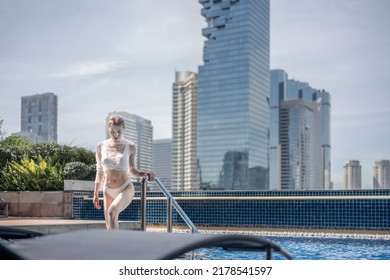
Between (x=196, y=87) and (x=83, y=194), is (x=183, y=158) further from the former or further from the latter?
(x=83, y=194)

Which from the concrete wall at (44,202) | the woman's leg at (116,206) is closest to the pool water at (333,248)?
the woman's leg at (116,206)

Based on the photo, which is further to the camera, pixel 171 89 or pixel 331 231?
pixel 171 89

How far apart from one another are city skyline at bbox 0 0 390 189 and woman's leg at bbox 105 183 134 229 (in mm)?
3314

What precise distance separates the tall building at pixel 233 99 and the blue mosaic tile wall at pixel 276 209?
99184 millimetres

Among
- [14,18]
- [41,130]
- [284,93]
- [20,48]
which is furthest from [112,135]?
[284,93]

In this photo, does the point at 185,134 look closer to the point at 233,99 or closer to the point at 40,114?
the point at 233,99

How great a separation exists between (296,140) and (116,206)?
14739 cm

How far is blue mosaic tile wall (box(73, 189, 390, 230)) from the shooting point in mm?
9281

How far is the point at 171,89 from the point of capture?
138375 millimetres

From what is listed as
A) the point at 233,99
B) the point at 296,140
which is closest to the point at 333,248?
the point at 233,99

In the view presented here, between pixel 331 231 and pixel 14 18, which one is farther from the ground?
pixel 14 18

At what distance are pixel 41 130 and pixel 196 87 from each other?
104 m

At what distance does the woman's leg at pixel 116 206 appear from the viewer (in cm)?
455

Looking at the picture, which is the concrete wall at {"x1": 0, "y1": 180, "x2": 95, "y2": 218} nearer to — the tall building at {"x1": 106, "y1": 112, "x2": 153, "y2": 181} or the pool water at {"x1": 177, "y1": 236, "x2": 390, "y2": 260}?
the pool water at {"x1": 177, "y1": 236, "x2": 390, "y2": 260}
